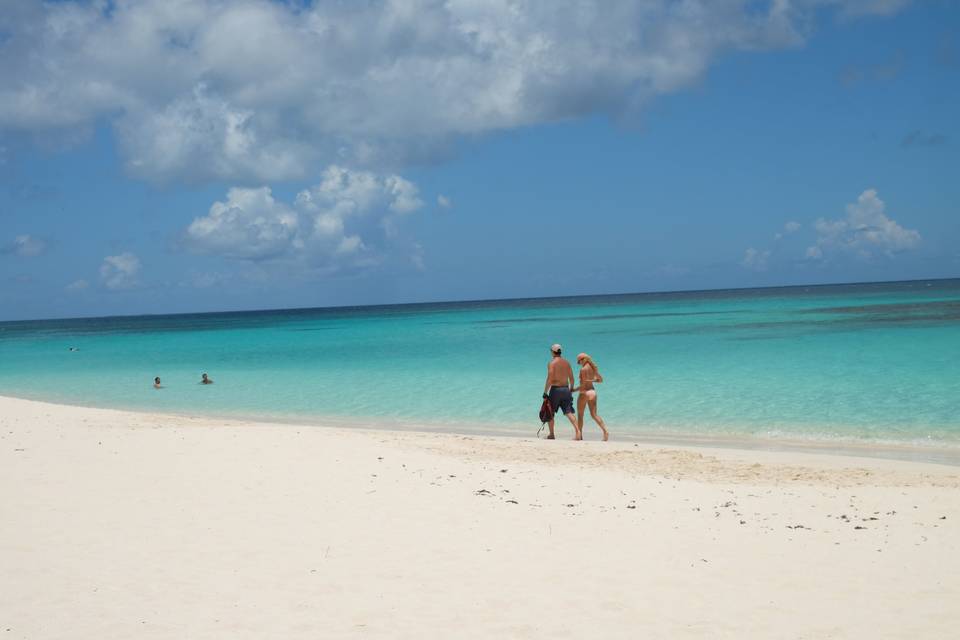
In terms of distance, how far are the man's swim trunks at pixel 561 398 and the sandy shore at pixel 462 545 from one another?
8.44 feet

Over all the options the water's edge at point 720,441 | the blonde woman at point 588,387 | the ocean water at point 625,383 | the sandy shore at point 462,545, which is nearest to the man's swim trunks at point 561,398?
the blonde woman at point 588,387

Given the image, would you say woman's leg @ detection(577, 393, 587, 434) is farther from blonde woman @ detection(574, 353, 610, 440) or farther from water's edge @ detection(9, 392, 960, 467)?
water's edge @ detection(9, 392, 960, 467)

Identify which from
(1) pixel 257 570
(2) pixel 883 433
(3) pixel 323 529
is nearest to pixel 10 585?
(1) pixel 257 570

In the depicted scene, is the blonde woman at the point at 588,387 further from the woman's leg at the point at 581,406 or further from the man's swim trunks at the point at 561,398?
the man's swim trunks at the point at 561,398

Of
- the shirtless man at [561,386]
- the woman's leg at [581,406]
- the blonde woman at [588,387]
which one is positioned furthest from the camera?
the woman's leg at [581,406]

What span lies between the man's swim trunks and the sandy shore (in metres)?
2.57

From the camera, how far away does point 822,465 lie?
34.8 ft

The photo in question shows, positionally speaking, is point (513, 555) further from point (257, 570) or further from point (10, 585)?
point (10, 585)

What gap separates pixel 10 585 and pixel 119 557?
0.81 m

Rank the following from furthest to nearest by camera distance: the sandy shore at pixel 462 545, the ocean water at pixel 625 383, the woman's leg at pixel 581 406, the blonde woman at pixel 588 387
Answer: the ocean water at pixel 625 383 < the woman's leg at pixel 581 406 < the blonde woman at pixel 588 387 < the sandy shore at pixel 462 545

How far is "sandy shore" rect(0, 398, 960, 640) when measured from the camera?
17.1ft

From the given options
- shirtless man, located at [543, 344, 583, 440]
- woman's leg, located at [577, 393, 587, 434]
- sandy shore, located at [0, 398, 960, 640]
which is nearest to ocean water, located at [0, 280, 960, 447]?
woman's leg, located at [577, 393, 587, 434]

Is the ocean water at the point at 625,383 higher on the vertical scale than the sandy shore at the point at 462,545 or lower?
higher

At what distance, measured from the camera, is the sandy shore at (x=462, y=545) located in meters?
5.21
